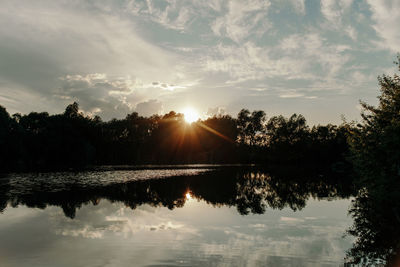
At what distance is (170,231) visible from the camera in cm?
1998

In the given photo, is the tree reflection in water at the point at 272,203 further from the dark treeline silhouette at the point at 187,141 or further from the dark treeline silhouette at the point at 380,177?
the dark treeline silhouette at the point at 187,141

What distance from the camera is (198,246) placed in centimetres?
1630

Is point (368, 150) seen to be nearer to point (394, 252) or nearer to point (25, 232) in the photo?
point (394, 252)

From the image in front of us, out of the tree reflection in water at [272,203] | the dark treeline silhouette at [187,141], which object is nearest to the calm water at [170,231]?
the tree reflection in water at [272,203]

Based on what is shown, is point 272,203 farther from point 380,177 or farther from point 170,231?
point 170,231

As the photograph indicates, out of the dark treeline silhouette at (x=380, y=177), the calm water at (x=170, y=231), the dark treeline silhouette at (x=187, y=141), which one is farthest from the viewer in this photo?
the dark treeline silhouette at (x=187, y=141)

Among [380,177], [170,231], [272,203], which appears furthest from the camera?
[272,203]

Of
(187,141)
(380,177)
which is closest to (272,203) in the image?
(380,177)

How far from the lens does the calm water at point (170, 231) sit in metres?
14.3

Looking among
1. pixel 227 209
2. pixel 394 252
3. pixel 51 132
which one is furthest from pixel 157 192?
pixel 51 132

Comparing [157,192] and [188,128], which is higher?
[188,128]

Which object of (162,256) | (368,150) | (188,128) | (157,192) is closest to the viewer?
(162,256)

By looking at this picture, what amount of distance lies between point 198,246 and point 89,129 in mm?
135660

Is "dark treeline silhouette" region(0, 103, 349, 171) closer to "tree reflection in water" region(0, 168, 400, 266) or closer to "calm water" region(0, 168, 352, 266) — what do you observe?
"tree reflection in water" region(0, 168, 400, 266)
